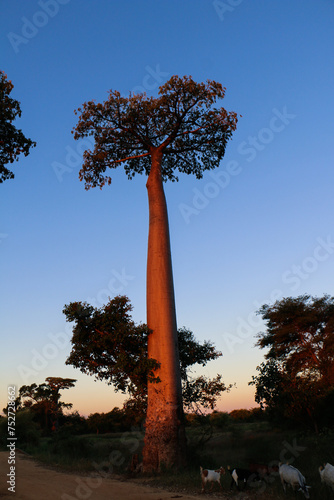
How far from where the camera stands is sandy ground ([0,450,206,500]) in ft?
24.4

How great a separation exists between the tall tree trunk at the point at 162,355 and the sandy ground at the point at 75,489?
1.38 meters

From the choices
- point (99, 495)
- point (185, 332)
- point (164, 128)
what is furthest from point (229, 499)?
point (164, 128)

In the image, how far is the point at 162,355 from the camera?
11508mm

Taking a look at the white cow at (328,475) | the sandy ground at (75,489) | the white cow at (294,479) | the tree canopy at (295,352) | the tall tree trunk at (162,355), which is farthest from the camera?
the tree canopy at (295,352)

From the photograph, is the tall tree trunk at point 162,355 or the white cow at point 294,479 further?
the tall tree trunk at point 162,355

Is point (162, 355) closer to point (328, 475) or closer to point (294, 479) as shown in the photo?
point (294, 479)

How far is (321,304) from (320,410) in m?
5.50

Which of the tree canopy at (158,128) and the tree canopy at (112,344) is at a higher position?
the tree canopy at (158,128)

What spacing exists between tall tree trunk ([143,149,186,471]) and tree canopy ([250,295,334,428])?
8980mm

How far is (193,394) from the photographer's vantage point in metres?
14.3

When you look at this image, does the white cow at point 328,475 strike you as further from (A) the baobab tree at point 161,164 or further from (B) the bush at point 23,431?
(B) the bush at point 23,431

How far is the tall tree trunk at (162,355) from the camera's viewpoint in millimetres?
10656

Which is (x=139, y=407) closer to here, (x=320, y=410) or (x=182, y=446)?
(x=182, y=446)

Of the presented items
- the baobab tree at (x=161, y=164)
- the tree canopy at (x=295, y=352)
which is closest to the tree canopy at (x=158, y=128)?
the baobab tree at (x=161, y=164)
